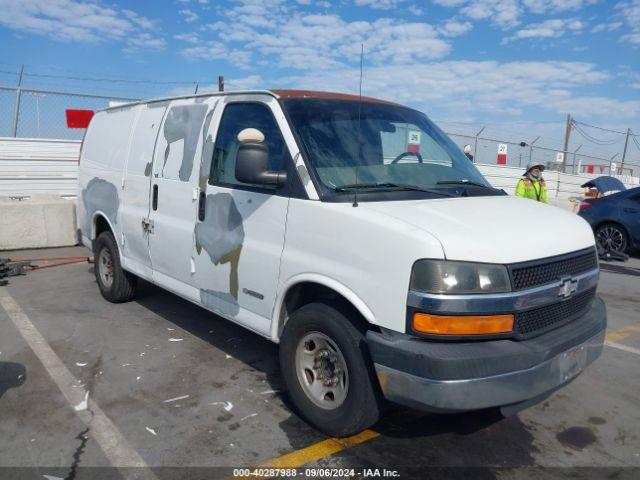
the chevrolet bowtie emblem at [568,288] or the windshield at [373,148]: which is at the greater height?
the windshield at [373,148]

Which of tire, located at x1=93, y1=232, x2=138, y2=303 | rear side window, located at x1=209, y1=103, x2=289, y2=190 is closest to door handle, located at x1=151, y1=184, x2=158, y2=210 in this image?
rear side window, located at x1=209, y1=103, x2=289, y2=190

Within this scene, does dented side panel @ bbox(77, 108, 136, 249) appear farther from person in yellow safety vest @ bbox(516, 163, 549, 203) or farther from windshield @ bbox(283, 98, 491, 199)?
person in yellow safety vest @ bbox(516, 163, 549, 203)

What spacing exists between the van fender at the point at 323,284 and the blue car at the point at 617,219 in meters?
9.80

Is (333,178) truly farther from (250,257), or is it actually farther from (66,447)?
(66,447)

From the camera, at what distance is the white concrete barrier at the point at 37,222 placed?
9.23 meters

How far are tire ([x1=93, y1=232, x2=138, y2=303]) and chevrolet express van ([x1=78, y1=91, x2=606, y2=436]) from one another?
43.5 inches

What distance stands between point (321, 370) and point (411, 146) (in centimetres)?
185

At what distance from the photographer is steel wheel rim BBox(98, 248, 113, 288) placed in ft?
20.3

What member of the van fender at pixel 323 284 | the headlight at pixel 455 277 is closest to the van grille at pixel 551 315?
the headlight at pixel 455 277

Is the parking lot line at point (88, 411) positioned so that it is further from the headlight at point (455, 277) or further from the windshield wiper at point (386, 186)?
the windshield wiper at point (386, 186)

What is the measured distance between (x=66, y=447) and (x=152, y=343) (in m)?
1.79

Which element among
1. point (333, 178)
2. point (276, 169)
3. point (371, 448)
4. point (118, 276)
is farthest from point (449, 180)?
point (118, 276)

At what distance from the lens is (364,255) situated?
302 cm

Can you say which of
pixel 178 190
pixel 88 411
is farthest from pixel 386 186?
pixel 88 411
